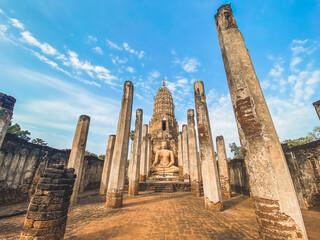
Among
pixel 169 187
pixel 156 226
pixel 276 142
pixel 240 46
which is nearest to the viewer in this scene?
pixel 276 142

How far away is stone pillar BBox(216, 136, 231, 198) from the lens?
1022 centimetres

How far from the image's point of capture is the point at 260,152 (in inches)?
119

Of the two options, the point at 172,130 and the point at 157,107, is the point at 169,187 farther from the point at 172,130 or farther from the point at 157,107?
the point at 157,107

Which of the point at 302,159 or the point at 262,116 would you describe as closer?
the point at 262,116

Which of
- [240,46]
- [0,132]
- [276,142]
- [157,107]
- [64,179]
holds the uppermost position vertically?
[157,107]

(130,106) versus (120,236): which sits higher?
(130,106)

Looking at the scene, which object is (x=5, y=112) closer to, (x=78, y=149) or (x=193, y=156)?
(x=78, y=149)

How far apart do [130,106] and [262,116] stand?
6.56 metres

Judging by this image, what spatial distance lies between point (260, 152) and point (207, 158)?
3676mm

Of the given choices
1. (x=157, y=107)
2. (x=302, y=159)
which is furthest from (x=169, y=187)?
(x=157, y=107)

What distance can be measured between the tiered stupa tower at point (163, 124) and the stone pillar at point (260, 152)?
61.0ft

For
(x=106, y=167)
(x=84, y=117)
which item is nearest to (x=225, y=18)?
(x=84, y=117)

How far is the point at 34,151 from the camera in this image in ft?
27.5

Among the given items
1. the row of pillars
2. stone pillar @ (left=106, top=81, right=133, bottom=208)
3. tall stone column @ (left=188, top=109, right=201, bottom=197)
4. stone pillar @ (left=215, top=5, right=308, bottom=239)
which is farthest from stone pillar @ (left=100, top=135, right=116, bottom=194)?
stone pillar @ (left=215, top=5, right=308, bottom=239)
